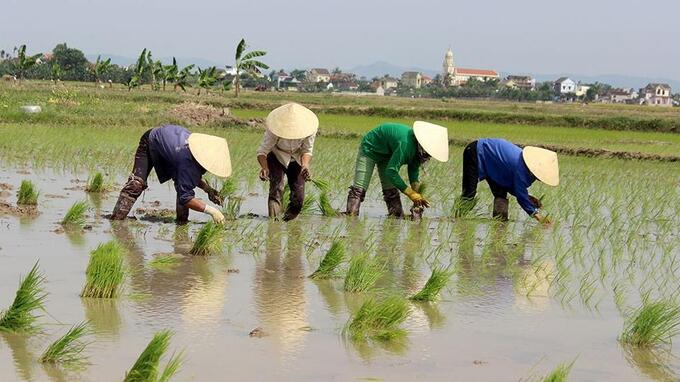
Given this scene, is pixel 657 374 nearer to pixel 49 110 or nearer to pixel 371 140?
pixel 371 140

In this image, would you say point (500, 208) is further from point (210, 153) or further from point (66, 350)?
point (66, 350)

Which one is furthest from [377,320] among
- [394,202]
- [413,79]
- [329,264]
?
[413,79]

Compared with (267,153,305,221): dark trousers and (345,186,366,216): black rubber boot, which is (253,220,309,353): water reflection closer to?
(267,153,305,221): dark trousers

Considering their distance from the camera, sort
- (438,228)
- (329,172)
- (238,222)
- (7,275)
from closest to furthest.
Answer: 1. (7,275)
2. (238,222)
3. (438,228)
4. (329,172)

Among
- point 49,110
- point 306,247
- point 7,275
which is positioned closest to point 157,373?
point 7,275

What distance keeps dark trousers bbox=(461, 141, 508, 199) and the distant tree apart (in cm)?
6794

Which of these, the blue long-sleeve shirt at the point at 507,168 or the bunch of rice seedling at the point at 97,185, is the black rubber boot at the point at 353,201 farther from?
the bunch of rice seedling at the point at 97,185

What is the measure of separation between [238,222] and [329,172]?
3.82 metres

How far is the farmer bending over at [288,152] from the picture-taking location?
22.5ft

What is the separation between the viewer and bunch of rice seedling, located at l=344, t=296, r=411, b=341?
3.98 meters

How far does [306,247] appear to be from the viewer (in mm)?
6164

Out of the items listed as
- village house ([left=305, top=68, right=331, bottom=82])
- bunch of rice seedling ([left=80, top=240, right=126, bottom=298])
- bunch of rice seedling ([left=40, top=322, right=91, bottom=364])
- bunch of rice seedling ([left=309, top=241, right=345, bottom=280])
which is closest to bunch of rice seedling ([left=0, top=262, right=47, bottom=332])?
bunch of rice seedling ([left=40, top=322, right=91, bottom=364])

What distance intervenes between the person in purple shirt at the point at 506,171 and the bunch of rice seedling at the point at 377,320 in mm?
3525

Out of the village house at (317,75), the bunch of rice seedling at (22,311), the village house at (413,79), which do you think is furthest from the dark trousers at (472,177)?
the village house at (413,79)
